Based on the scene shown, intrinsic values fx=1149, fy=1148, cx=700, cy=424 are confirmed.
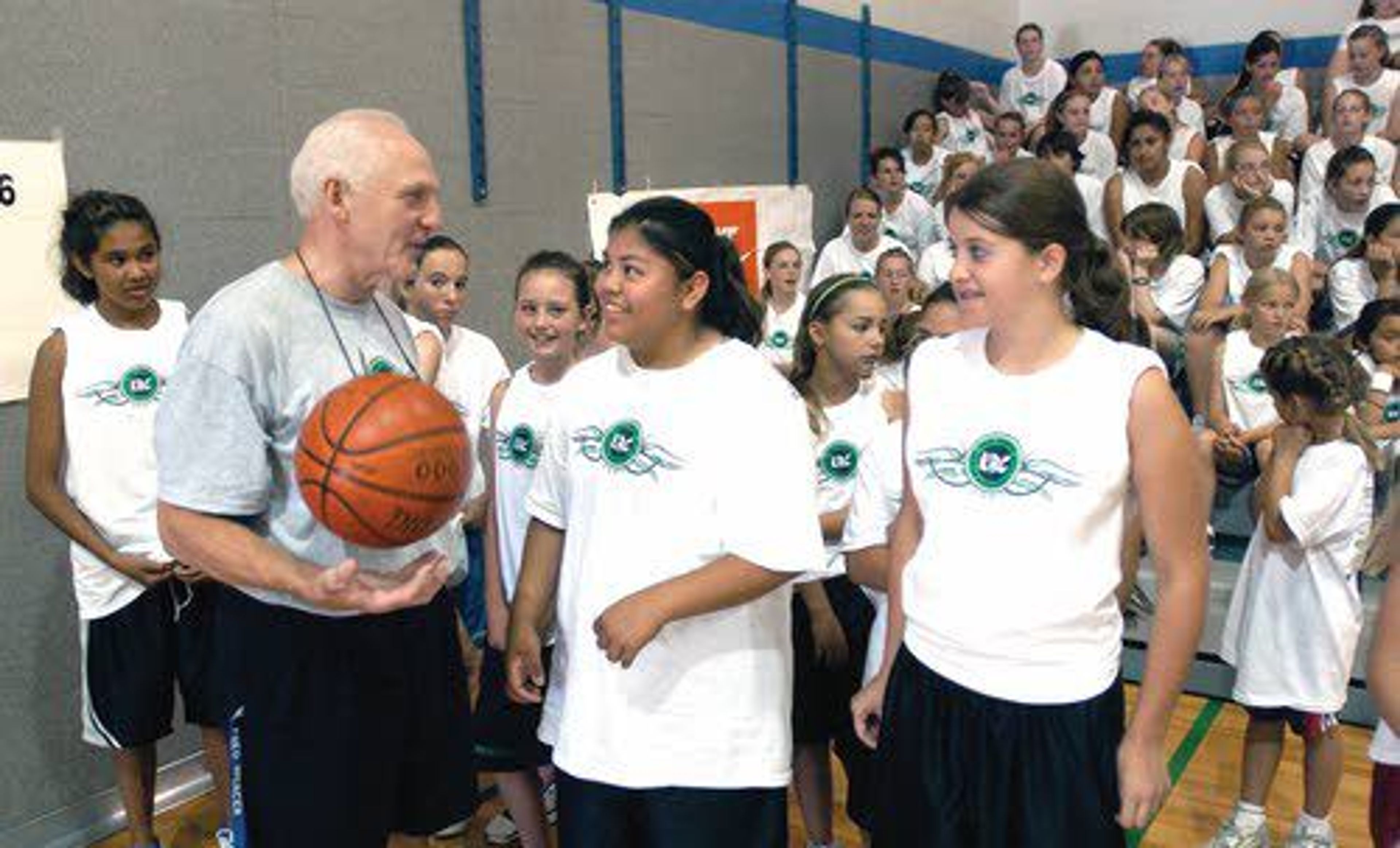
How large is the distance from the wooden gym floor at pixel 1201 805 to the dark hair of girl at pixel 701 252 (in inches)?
62.5

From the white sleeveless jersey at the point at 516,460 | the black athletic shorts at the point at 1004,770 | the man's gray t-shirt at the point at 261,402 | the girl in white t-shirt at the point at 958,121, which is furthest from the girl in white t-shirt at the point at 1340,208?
the man's gray t-shirt at the point at 261,402

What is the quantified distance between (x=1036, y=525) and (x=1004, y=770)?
0.39 meters

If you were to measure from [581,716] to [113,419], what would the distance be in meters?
1.80

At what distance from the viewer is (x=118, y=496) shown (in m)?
3.02

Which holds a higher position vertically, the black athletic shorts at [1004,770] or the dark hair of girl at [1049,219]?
the dark hair of girl at [1049,219]

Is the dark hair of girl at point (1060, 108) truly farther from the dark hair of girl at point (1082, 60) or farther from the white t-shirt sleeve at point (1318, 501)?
the white t-shirt sleeve at point (1318, 501)

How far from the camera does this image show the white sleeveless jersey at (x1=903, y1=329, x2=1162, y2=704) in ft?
5.74

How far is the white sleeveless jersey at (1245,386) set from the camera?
4.73 m

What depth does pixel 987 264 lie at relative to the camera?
182 cm

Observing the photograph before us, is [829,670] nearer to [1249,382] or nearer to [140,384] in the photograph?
[140,384]

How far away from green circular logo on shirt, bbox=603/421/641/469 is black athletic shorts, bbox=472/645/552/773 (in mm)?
969

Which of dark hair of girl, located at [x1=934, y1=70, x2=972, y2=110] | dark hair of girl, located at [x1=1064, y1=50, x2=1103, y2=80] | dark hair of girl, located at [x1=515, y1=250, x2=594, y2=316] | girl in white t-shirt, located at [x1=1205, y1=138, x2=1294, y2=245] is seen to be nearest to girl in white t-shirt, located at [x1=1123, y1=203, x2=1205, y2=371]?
girl in white t-shirt, located at [x1=1205, y1=138, x2=1294, y2=245]

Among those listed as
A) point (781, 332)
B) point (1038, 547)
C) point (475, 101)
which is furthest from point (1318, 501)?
point (475, 101)

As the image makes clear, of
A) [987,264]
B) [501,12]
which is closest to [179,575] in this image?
[987,264]
